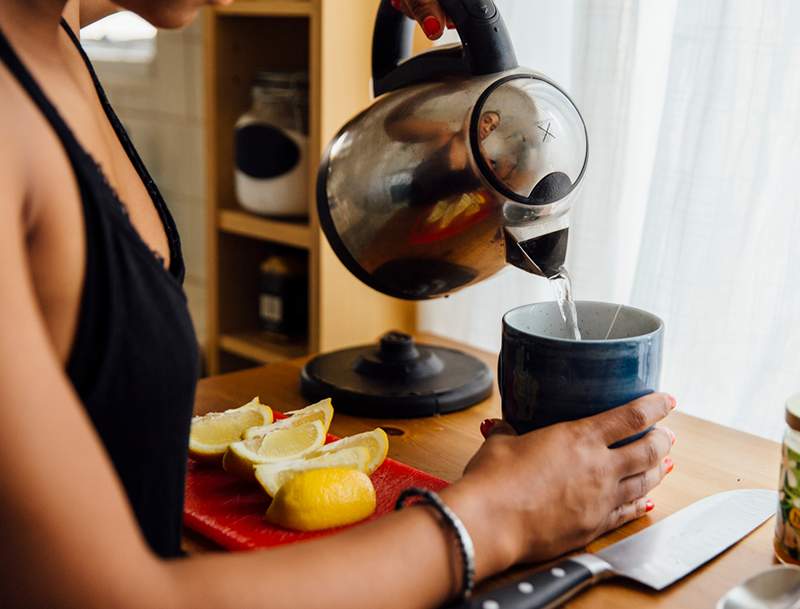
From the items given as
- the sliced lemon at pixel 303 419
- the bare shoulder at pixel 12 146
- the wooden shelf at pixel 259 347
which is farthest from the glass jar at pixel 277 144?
the bare shoulder at pixel 12 146

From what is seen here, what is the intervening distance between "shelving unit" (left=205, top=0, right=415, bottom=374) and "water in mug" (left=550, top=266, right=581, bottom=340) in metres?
0.64

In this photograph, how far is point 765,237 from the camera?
1.11m

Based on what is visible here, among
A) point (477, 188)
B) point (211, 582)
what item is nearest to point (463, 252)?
point (477, 188)

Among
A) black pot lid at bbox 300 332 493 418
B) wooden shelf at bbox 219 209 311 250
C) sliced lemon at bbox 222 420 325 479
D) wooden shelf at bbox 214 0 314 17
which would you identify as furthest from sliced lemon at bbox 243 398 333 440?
wooden shelf at bbox 214 0 314 17

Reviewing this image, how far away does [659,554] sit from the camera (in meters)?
0.75

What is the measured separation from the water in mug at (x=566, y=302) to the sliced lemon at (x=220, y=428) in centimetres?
30

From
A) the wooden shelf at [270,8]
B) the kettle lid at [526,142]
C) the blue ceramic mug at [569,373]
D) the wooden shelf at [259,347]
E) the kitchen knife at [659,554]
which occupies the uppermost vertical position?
the wooden shelf at [270,8]

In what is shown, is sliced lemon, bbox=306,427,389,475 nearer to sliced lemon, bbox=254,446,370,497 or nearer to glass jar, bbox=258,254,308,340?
sliced lemon, bbox=254,446,370,497

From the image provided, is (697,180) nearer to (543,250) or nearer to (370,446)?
(543,250)

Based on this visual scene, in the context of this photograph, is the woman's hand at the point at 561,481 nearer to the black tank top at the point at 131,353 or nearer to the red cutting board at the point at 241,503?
the red cutting board at the point at 241,503

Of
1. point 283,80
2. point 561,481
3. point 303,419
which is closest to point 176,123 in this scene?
point 283,80

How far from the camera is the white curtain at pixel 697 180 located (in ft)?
3.56

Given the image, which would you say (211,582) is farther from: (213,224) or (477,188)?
(213,224)

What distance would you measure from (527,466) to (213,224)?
1120mm
